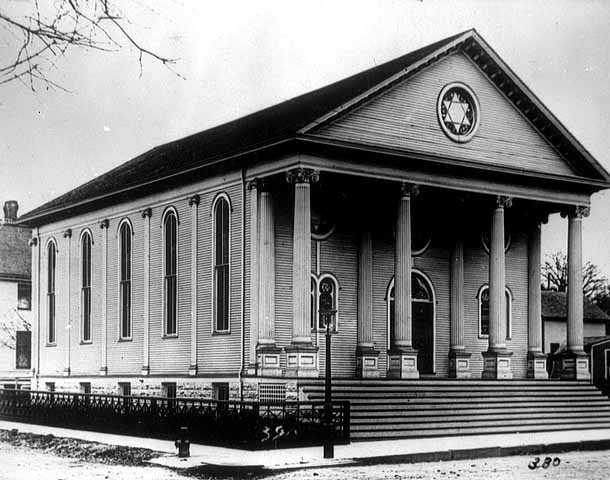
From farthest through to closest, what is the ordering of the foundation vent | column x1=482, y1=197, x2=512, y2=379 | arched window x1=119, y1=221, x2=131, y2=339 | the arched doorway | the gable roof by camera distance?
arched window x1=119, y1=221, x2=131, y2=339 < the arched doorway < column x1=482, y1=197, x2=512, y2=379 < the gable roof < the foundation vent

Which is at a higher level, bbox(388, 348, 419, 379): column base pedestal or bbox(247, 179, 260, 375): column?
bbox(247, 179, 260, 375): column

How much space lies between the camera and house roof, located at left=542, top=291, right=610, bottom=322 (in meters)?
61.3

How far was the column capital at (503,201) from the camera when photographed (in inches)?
1271

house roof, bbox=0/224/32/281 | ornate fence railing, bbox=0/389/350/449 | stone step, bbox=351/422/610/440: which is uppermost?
house roof, bbox=0/224/32/281

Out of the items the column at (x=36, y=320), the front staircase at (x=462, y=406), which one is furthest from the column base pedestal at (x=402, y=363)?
the column at (x=36, y=320)

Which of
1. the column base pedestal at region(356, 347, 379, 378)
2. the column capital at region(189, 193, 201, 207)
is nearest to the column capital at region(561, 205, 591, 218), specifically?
the column base pedestal at region(356, 347, 379, 378)

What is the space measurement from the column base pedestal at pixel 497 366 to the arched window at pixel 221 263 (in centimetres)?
813

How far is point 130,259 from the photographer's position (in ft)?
122

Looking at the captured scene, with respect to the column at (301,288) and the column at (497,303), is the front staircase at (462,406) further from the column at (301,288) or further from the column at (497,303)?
the column at (497,303)

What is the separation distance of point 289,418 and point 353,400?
4.41m

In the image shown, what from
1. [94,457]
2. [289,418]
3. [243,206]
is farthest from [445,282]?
[94,457]

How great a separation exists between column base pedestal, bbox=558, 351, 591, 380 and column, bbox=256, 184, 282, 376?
1053cm

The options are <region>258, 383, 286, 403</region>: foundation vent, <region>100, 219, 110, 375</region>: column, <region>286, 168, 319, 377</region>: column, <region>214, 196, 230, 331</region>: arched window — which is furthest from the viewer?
<region>100, 219, 110, 375</region>: column

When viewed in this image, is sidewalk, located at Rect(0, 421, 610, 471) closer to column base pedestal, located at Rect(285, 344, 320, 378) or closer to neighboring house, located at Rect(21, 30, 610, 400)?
column base pedestal, located at Rect(285, 344, 320, 378)
